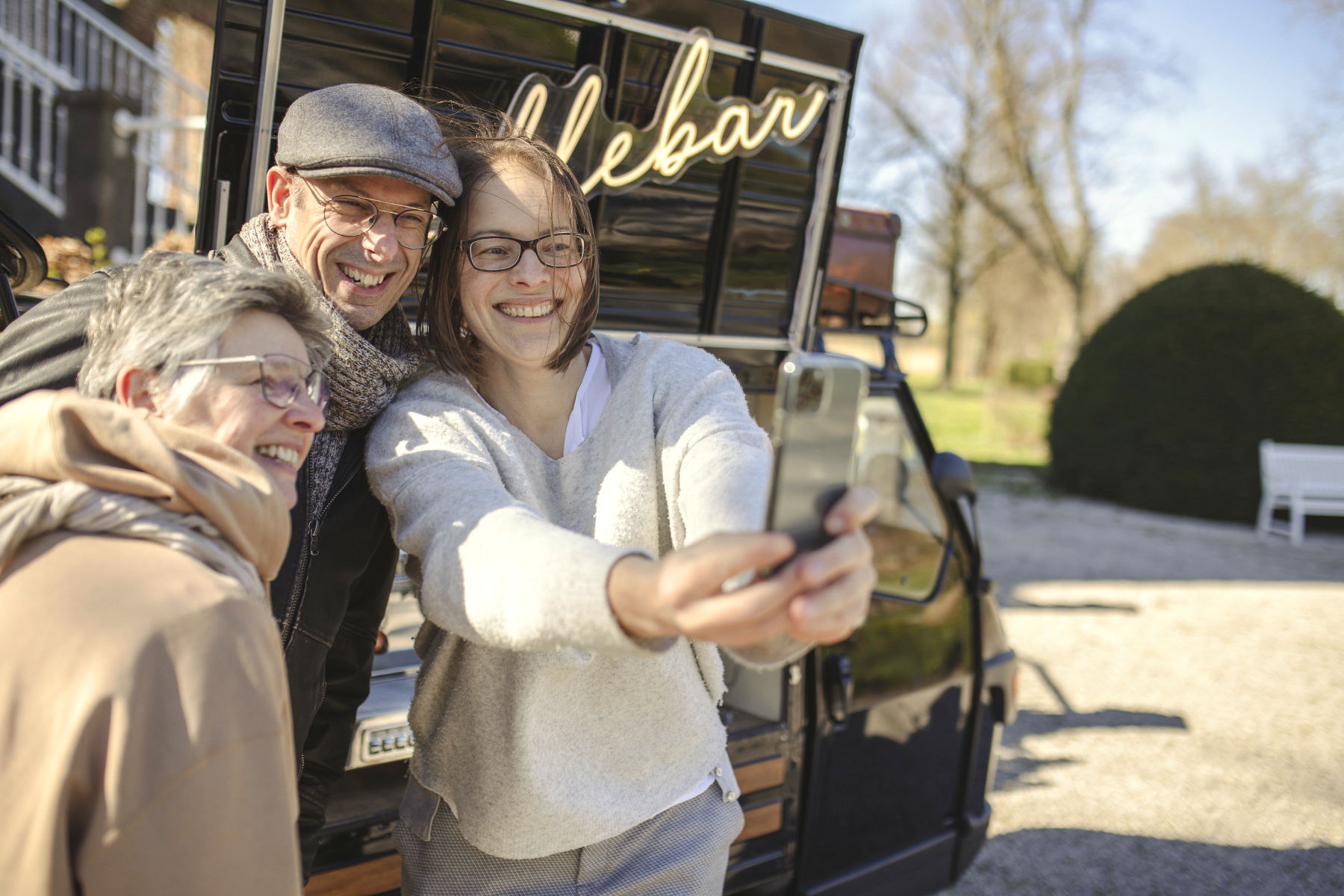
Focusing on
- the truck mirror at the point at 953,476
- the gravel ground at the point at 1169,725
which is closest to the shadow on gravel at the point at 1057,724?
the gravel ground at the point at 1169,725

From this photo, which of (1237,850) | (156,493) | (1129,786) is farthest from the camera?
(1129,786)

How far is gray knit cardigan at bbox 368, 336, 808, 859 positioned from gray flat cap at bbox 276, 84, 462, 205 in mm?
322

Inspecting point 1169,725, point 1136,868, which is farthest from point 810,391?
point 1169,725

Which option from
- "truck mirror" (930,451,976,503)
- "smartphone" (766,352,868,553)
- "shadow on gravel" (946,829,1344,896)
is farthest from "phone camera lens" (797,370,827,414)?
"shadow on gravel" (946,829,1344,896)

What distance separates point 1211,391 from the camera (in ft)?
36.4

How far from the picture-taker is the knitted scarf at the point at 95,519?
0.97 meters

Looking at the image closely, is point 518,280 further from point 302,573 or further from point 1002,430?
point 1002,430

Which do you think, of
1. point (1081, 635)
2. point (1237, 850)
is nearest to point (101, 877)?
point (1237, 850)

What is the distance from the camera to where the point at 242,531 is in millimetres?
1064

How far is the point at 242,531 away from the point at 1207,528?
11.4m

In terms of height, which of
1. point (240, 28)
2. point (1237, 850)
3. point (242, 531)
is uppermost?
point (240, 28)

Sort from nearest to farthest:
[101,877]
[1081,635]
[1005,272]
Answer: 1. [101,877]
2. [1081,635]
3. [1005,272]

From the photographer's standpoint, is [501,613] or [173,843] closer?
[173,843]

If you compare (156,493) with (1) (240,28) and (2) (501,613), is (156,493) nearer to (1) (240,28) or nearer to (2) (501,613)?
(2) (501,613)
